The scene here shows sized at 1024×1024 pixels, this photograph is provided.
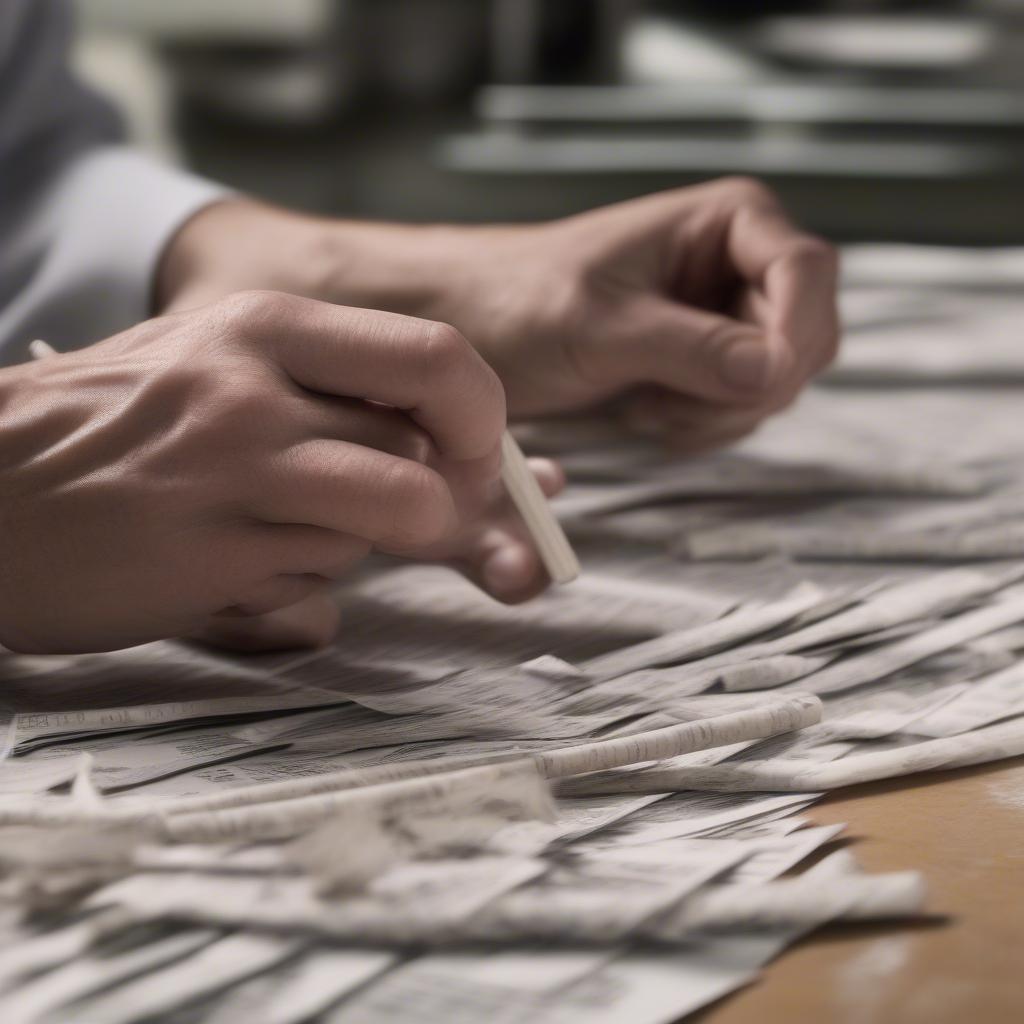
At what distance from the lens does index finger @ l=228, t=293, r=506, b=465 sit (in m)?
0.36

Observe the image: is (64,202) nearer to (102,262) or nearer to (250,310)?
(102,262)

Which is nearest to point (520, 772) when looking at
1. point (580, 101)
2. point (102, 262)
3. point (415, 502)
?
point (415, 502)

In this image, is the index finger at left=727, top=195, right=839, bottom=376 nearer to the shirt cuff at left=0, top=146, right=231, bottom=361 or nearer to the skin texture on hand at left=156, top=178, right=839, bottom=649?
the skin texture on hand at left=156, top=178, right=839, bottom=649

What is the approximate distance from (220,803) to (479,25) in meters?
2.03

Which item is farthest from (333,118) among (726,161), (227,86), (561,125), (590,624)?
(590,624)

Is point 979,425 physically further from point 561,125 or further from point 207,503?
point 561,125

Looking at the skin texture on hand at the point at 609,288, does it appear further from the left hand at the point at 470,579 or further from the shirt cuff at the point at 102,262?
the left hand at the point at 470,579

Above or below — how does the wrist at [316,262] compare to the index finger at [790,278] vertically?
above

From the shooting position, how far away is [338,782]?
1.01 ft

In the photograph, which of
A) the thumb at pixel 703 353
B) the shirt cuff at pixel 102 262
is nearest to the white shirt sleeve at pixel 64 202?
the shirt cuff at pixel 102 262

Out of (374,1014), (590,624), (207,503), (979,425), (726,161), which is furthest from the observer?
(726,161)

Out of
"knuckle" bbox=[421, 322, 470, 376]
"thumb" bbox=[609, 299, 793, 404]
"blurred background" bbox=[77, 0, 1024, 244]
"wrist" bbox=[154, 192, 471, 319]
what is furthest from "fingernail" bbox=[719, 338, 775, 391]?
"blurred background" bbox=[77, 0, 1024, 244]

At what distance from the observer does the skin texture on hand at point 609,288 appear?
599 millimetres

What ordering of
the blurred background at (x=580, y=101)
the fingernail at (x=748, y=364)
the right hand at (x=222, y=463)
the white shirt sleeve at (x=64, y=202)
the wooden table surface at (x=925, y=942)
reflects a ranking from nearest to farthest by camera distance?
1. the wooden table surface at (x=925, y=942)
2. the right hand at (x=222, y=463)
3. the fingernail at (x=748, y=364)
4. the white shirt sleeve at (x=64, y=202)
5. the blurred background at (x=580, y=101)
